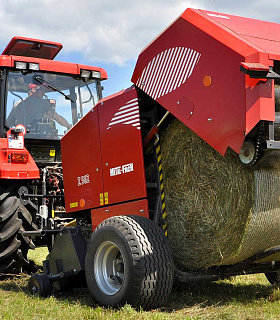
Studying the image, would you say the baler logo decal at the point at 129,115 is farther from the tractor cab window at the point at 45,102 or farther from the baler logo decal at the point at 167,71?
the tractor cab window at the point at 45,102

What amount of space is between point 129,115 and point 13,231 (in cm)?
223

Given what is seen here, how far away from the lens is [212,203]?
4.45m

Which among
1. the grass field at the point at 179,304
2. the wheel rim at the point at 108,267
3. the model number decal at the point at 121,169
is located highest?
the model number decal at the point at 121,169

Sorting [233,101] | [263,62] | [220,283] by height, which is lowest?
[220,283]

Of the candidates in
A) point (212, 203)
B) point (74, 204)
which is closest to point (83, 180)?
point (74, 204)

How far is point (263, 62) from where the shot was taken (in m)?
3.99

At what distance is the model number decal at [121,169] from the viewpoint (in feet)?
16.8

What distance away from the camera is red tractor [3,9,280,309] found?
409cm

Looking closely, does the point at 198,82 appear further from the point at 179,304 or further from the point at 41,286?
the point at 41,286

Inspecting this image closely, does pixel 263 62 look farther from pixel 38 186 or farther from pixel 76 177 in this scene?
pixel 38 186

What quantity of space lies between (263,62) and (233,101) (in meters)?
0.36

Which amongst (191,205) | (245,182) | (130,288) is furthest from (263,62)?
(130,288)

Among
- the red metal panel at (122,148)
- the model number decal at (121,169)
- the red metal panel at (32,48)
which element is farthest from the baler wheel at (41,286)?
the red metal panel at (32,48)

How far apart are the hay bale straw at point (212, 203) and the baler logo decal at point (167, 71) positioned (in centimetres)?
35
